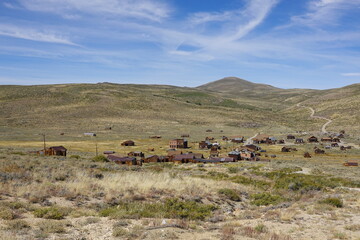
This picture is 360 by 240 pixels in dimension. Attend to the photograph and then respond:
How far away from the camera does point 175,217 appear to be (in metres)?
11.9

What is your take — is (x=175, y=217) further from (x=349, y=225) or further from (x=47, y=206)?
(x=349, y=225)

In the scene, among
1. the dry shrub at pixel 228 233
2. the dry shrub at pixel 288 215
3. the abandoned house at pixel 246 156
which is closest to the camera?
the dry shrub at pixel 228 233

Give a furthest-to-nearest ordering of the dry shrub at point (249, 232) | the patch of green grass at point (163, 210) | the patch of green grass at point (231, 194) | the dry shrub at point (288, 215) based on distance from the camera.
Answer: the patch of green grass at point (231, 194), the dry shrub at point (288, 215), the patch of green grass at point (163, 210), the dry shrub at point (249, 232)

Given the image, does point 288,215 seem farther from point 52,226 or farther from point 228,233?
point 52,226

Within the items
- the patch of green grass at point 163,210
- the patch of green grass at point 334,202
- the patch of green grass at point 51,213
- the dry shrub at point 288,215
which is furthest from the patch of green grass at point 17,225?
the patch of green grass at point 334,202

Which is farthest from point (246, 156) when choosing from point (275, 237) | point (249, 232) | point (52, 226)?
point (52, 226)

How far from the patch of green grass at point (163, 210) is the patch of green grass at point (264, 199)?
3.41 m

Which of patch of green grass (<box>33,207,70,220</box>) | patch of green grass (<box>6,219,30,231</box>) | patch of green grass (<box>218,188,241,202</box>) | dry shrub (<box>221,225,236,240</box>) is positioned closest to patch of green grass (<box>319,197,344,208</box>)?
patch of green grass (<box>218,188,241,202</box>)

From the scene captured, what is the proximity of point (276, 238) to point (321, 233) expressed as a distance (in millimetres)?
2423

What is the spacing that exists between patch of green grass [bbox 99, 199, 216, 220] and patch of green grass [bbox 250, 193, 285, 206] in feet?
11.2

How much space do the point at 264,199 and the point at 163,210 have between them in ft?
23.2

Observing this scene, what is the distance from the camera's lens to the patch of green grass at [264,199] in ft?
53.3

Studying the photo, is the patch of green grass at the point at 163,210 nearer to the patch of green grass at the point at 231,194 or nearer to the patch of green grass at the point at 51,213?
the patch of green grass at the point at 51,213

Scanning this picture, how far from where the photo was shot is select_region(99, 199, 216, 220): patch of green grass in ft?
37.5
